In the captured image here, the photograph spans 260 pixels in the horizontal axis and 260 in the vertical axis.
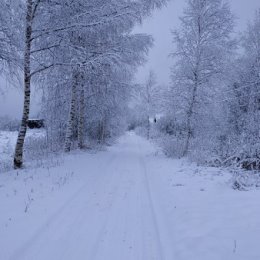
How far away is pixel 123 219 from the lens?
5.34m

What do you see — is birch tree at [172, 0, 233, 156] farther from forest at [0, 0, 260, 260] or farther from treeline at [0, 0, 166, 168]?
treeline at [0, 0, 166, 168]

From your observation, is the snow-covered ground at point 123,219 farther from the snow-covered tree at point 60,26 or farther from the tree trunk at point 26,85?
the snow-covered tree at point 60,26

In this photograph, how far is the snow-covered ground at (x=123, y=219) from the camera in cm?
402

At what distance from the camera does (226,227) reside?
189 inches

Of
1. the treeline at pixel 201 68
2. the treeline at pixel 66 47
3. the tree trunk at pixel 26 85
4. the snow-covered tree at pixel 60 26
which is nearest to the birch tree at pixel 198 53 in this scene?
the treeline at pixel 201 68

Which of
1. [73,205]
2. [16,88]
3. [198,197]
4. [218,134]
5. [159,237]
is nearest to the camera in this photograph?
[159,237]

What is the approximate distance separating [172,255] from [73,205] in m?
2.73

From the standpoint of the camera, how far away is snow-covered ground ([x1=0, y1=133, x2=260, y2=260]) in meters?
4.02

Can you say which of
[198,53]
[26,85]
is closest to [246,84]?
[198,53]

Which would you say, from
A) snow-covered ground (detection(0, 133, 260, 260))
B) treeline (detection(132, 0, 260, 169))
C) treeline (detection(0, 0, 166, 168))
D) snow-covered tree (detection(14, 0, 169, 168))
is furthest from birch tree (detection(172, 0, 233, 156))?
snow-covered ground (detection(0, 133, 260, 260))

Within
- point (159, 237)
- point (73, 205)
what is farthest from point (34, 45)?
point (159, 237)

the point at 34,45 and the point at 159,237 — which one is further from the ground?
the point at 34,45

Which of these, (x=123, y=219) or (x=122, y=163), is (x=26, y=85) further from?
(x=123, y=219)

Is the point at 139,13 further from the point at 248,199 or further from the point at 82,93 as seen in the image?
the point at 248,199
